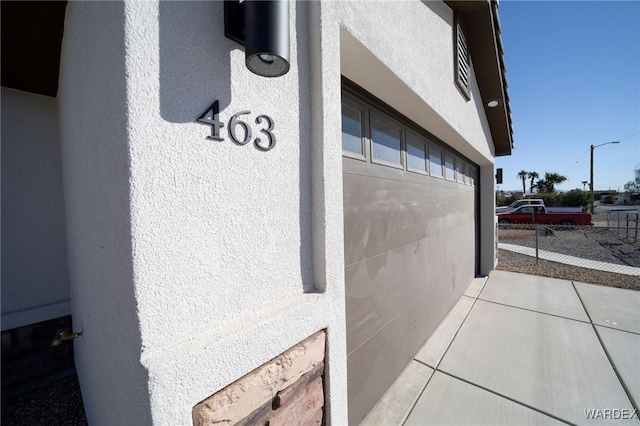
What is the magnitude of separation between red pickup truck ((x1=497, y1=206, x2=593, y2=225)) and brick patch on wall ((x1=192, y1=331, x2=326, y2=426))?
1798 centimetres

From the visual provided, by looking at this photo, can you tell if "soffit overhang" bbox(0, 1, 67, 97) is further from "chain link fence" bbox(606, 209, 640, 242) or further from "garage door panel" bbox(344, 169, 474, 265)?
"chain link fence" bbox(606, 209, 640, 242)

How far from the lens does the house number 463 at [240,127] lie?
3.69 feet

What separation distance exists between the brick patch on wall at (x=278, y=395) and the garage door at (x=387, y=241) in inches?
28.9

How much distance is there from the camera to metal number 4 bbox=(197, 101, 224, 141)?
3.63 feet

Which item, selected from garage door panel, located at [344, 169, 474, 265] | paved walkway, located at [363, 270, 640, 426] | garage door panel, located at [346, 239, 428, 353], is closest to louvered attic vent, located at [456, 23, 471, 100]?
garage door panel, located at [344, 169, 474, 265]

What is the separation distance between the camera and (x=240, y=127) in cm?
123

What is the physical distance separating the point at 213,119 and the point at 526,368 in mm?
4111

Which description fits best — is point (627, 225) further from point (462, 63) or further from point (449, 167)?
point (462, 63)

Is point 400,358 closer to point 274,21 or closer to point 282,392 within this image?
point 282,392

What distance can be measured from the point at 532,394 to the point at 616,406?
69cm

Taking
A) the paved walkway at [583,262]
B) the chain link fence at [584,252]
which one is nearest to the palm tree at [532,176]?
the chain link fence at [584,252]

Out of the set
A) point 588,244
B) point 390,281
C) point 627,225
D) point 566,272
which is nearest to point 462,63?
point 390,281

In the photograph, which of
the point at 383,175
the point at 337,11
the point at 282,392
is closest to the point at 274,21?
the point at 337,11

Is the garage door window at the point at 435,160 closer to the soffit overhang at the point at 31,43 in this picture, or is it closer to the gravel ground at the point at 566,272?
the soffit overhang at the point at 31,43
